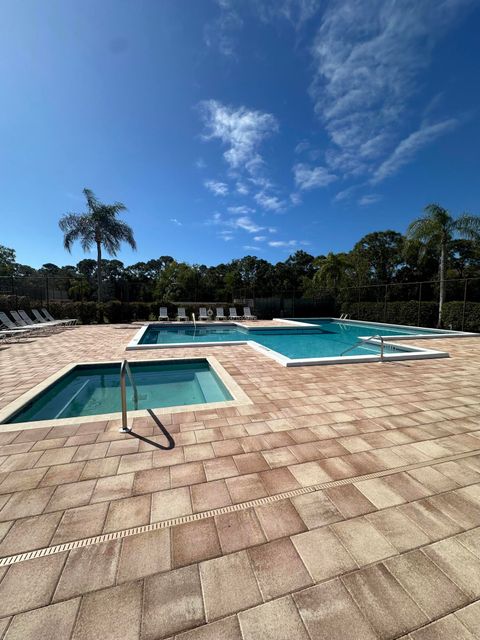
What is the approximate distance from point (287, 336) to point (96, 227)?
40.7ft

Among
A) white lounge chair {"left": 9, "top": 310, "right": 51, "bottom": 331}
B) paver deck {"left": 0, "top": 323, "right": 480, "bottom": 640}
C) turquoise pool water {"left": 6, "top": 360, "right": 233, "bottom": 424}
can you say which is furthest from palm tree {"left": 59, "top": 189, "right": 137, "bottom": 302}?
paver deck {"left": 0, "top": 323, "right": 480, "bottom": 640}

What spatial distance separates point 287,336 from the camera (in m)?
12.1

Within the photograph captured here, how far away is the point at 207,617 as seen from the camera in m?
1.18

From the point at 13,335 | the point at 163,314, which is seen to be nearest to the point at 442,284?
the point at 163,314

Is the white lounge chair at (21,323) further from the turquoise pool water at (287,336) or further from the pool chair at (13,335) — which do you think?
the turquoise pool water at (287,336)

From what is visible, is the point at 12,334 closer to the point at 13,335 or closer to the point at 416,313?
the point at 13,335

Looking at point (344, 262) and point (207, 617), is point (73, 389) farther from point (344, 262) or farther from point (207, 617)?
point (344, 262)

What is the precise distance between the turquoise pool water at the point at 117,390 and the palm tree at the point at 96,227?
37.3 feet

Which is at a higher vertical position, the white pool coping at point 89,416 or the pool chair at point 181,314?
the pool chair at point 181,314

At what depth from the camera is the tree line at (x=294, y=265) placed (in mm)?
12609

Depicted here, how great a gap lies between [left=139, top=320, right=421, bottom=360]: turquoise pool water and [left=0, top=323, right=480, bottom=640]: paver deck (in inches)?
233

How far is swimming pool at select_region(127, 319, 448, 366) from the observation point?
8555 millimetres

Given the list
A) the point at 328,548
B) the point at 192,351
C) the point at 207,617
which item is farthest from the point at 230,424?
the point at 192,351

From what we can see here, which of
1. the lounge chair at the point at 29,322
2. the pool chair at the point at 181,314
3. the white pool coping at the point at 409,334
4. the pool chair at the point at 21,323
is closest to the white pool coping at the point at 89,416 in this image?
the white pool coping at the point at 409,334
